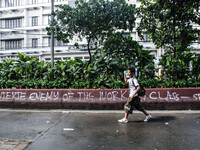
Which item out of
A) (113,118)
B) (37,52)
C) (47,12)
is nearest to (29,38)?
(37,52)

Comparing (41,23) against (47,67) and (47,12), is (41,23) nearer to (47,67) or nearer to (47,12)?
(47,12)

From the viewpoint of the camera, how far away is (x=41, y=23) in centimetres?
3784

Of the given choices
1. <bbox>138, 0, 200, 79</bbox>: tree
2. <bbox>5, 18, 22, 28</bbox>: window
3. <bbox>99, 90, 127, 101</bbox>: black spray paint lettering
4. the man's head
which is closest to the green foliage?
<bbox>99, 90, 127, 101</bbox>: black spray paint lettering

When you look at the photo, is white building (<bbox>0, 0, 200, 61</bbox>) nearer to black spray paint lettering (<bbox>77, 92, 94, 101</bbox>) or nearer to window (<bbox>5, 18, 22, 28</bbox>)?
window (<bbox>5, 18, 22, 28</bbox>)

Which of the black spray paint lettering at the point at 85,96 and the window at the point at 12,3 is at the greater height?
the window at the point at 12,3

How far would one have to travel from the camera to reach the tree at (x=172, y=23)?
317 inches

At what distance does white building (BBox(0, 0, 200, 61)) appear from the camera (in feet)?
121

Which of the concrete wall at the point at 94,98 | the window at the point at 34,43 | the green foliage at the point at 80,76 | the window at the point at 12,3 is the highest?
the window at the point at 12,3

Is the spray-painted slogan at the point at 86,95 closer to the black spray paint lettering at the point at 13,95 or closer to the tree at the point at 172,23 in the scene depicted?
the black spray paint lettering at the point at 13,95

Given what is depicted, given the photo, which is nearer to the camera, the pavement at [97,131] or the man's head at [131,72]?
the pavement at [97,131]

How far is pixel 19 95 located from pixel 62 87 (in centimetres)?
172

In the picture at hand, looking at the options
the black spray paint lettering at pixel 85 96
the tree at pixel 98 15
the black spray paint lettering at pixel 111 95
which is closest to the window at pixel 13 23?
the tree at pixel 98 15

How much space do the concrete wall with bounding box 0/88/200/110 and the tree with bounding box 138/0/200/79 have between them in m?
1.12

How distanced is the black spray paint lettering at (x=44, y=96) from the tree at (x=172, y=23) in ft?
15.5
